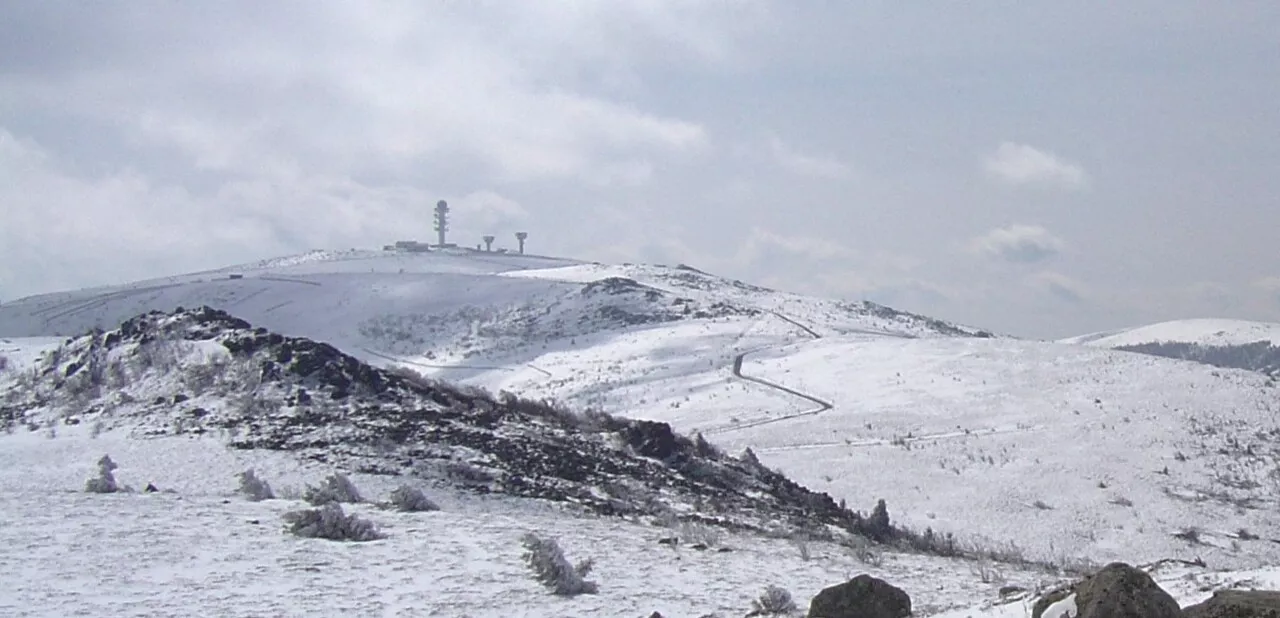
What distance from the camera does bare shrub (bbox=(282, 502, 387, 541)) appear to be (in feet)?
46.8

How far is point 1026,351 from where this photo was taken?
53188 millimetres

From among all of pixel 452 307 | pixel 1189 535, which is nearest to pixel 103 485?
pixel 1189 535

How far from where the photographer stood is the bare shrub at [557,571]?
39.0ft

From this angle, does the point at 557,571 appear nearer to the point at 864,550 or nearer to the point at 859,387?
the point at 864,550

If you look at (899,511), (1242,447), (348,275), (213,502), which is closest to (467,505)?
(213,502)

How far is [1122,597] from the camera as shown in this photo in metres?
6.79

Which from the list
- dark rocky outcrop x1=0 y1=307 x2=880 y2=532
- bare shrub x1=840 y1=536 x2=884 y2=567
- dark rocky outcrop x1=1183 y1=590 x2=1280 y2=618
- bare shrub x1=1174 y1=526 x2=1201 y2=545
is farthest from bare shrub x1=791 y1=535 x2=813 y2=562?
bare shrub x1=1174 y1=526 x2=1201 y2=545

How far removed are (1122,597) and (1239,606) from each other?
2.23 feet

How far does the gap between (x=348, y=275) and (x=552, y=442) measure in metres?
77.6

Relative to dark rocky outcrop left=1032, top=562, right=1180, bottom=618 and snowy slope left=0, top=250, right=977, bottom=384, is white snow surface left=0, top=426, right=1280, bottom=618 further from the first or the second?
snowy slope left=0, top=250, right=977, bottom=384

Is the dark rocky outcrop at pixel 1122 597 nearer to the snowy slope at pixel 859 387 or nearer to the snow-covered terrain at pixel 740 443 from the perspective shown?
the snow-covered terrain at pixel 740 443

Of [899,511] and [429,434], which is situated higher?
[429,434]

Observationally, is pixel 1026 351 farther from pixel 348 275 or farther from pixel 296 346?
pixel 348 275

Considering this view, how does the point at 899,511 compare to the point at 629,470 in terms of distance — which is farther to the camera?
the point at 899,511
